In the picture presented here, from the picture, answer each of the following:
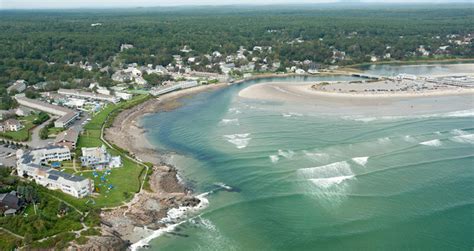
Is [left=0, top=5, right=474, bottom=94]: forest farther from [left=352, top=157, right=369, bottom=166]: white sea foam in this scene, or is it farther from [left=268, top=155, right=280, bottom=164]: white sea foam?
[left=352, top=157, right=369, bottom=166]: white sea foam

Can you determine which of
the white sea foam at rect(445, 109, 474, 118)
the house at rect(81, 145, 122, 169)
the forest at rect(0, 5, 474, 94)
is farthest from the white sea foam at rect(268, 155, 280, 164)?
the forest at rect(0, 5, 474, 94)

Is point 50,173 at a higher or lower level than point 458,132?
higher

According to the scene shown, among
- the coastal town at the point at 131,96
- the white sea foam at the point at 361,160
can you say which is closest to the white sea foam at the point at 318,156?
the white sea foam at the point at 361,160

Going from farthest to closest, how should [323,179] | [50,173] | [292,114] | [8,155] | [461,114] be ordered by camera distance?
1. [461,114]
2. [292,114]
3. [8,155]
4. [323,179]
5. [50,173]

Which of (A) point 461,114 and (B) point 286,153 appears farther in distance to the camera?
(A) point 461,114

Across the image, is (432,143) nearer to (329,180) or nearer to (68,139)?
(329,180)

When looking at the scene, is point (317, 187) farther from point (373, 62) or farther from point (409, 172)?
point (373, 62)

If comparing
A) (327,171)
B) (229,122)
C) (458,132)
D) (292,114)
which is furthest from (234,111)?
(458,132)

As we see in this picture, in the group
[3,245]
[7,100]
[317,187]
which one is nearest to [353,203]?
[317,187]
